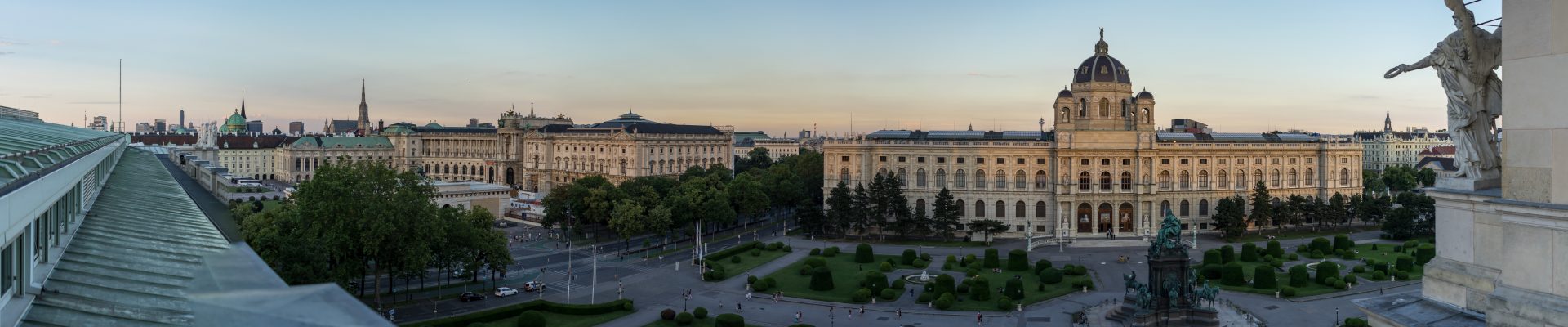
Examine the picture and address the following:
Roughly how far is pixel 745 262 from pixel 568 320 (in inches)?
825

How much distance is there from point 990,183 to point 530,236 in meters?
39.8

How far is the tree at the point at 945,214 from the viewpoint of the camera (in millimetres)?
73375

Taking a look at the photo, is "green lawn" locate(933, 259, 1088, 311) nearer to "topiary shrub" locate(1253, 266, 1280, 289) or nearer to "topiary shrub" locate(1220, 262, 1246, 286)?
"topiary shrub" locate(1220, 262, 1246, 286)

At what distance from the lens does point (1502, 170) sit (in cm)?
1098

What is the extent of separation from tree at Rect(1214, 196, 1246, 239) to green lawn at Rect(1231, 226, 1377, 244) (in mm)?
831

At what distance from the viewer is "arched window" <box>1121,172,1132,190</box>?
258 ft

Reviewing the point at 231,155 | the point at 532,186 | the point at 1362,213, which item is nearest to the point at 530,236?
the point at 532,186

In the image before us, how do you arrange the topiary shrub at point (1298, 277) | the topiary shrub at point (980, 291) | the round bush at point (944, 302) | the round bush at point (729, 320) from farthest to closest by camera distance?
1. the topiary shrub at point (1298, 277)
2. the topiary shrub at point (980, 291)
3. the round bush at point (944, 302)
4. the round bush at point (729, 320)

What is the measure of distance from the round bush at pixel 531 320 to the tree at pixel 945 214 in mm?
40439

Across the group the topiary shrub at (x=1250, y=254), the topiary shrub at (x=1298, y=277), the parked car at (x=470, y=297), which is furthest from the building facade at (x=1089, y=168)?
the parked car at (x=470, y=297)

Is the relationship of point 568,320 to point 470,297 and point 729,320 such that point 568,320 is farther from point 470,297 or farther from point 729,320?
point 729,320

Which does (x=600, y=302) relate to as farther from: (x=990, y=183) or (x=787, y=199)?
(x=787, y=199)

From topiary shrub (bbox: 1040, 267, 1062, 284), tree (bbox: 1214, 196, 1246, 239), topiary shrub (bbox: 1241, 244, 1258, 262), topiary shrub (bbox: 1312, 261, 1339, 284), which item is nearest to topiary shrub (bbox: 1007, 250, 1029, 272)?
topiary shrub (bbox: 1040, 267, 1062, 284)

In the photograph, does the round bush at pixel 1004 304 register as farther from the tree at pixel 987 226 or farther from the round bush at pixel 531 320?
the tree at pixel 987 226
